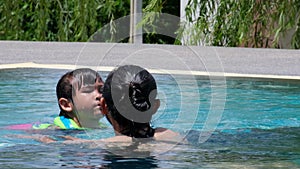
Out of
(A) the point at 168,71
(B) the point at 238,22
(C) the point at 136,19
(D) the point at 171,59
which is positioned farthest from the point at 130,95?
(C) the point at 136,19

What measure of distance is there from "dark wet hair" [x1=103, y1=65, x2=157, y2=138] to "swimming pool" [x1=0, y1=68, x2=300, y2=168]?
0.18 metres

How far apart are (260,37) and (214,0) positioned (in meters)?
0.66

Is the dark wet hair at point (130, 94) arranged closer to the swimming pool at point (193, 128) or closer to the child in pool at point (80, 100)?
the swimming pool at point (193, 128)

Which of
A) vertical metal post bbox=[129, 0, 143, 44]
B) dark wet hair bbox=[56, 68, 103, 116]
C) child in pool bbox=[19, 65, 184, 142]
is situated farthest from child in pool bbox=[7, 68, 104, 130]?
vertical metal post bbox=[129, 0, 143, 44]

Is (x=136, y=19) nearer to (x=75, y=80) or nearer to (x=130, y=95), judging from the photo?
(x=75, y=80)

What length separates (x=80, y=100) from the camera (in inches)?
166

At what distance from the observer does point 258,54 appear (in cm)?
848

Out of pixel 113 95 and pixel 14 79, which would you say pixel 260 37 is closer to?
pixel 14 79

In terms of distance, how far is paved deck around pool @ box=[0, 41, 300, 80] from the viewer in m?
7.34

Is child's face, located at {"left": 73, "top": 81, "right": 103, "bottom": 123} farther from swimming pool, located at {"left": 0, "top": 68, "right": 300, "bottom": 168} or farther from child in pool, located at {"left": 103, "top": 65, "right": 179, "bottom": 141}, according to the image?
child in pool, located at {"left": 103, "top": 65, "right": 179, "bottom": 141}

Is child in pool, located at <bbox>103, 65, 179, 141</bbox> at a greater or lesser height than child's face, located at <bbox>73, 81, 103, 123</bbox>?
greater

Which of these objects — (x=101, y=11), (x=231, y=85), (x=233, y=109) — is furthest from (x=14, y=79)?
(x=101, y=11)

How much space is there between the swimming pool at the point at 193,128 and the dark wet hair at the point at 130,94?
0.59 ft

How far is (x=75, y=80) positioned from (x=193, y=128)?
73 cm
